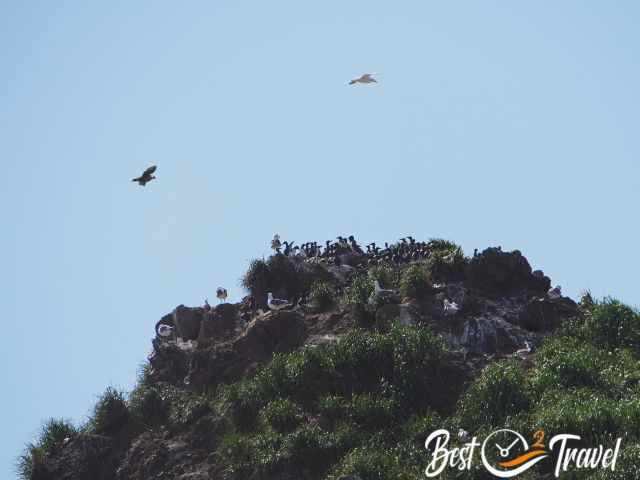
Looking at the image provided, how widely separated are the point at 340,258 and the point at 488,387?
40.1ft

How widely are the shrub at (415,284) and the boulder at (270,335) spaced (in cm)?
353

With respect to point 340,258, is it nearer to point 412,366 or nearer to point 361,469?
point 412,366

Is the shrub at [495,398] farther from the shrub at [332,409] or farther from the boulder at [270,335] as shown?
the boulder at [270,335]

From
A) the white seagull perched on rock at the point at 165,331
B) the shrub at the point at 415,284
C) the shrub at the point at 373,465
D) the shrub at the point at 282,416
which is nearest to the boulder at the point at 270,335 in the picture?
the shrub at the point at 415,284

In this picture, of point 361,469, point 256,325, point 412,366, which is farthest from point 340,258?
point 361,469

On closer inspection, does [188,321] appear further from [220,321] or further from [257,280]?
[257,280]

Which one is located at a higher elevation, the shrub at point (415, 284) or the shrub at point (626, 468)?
the shrub at point (415, 284)

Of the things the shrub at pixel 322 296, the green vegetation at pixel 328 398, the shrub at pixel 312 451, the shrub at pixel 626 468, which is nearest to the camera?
the shrub at pixel 626 468

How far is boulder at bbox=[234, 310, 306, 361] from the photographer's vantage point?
50531 mm

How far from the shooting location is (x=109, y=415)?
164ft

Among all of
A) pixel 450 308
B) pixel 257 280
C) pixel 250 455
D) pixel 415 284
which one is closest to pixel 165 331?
pixel 257 280

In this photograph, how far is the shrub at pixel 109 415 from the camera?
50.0 meters

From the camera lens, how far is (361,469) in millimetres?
42562

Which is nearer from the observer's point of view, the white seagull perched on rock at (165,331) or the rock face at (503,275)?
the rock face at (503,275)
